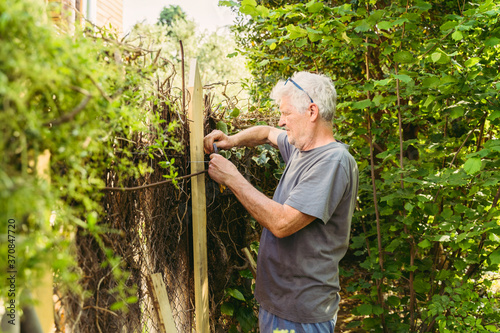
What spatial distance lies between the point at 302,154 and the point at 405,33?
4.69 feet

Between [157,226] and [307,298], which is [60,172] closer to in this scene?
[157,226]

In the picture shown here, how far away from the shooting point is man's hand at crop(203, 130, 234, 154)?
2355 mm

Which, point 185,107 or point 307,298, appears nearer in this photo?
point 307,298

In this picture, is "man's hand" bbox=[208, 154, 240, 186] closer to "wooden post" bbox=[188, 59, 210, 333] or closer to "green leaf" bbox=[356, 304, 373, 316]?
"wooden post" bbox=[188, 59, 210, 333]

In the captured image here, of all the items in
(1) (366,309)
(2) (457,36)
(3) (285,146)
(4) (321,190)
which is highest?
(2) (457,36)

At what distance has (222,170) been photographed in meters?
2.09

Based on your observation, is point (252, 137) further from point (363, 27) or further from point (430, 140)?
point (430, 140)

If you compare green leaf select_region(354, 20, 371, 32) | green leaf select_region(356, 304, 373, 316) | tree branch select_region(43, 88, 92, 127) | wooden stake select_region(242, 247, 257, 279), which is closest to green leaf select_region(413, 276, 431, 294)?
green leaf select_region(356, 304, 373, 316)

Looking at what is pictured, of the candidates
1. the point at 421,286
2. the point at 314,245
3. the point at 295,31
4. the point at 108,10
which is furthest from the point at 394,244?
the point at 108,10

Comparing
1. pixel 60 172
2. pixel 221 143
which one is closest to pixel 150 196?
pixel 221 143

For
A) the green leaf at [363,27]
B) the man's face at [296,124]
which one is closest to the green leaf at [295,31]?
the green leaf at [363,27]

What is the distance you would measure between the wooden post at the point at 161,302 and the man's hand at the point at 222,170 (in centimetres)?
65

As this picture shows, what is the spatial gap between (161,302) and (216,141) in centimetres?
109

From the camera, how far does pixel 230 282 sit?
109 inches
